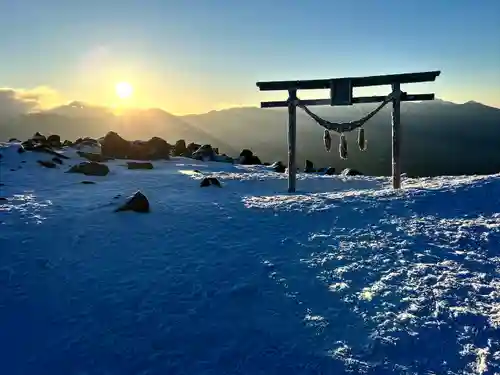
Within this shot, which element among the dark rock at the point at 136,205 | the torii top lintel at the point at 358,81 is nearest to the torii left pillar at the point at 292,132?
the torii top lintel at the point at 358,81

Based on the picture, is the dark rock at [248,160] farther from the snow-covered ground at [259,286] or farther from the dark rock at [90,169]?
the snow-covered ground at [259,286]

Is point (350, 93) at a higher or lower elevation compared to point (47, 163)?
higher

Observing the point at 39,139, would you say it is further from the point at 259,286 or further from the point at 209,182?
the point at 259,286

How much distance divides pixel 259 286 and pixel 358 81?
357 inches

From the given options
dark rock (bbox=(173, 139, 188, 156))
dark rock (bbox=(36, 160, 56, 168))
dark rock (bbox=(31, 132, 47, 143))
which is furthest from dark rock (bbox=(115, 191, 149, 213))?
dark rock (bbox=(173, 139, 188, 156))

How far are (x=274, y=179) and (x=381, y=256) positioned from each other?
11.5 meters

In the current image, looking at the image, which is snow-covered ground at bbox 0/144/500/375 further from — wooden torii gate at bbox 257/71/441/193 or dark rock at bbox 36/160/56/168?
dark rock at bbox 36/160/56/168

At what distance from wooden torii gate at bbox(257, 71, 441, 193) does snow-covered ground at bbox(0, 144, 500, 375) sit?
2.16 metres

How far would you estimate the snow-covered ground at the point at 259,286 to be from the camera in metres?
6.36

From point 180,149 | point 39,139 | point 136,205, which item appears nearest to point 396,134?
point 136,205

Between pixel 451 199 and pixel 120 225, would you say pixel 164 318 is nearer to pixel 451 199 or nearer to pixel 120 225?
pixel 120 225

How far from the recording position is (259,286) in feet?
26.8

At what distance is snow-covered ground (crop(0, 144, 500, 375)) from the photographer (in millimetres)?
6363

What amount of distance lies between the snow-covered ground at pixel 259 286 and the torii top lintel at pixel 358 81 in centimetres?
348
